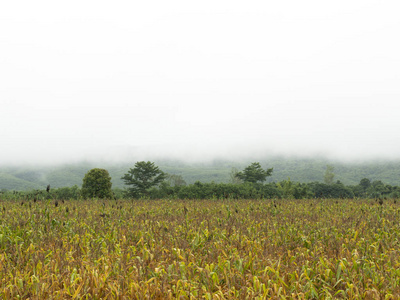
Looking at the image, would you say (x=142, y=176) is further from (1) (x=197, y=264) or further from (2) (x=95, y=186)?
(1) (x=197, y=264)

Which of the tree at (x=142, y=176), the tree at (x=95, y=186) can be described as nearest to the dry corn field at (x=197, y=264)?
the tree at (x=95, y=186)

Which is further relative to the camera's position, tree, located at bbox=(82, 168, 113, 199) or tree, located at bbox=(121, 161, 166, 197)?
tree, located at bbox=(121, 161, 166, 197)

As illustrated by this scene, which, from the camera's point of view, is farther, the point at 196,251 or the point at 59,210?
the point at 59,210

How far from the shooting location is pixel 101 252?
5.22 metres

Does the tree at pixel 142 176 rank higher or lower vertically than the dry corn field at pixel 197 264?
lower

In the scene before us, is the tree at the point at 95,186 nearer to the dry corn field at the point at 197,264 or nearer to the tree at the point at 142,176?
the dry corn field at the point at 197,264

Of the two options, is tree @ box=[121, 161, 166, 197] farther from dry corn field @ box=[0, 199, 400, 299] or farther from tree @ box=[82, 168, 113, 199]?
dry corn field @ box=[0, 199, 400, 299]

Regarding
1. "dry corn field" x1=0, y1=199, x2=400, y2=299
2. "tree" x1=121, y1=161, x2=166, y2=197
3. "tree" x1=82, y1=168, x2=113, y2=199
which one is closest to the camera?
"dry corn field" x1=0, y1=199, x2=400, y2=299

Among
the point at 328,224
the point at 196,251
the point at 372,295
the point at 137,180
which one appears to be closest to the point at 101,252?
the point at 196,251

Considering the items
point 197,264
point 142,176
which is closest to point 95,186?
point 197,264

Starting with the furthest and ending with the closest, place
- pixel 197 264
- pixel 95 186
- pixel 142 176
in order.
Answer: pixel 142 176, pixel 95 186, pixel 197 264

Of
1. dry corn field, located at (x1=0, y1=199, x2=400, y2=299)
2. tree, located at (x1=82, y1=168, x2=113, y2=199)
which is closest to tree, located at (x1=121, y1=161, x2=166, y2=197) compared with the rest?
tree, located at (x1=82, y1=168, x2=113, y2=199)

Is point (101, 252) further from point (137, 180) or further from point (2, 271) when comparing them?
point (137, 180)

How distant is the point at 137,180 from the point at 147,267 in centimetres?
3842
